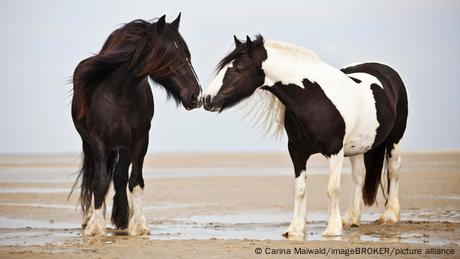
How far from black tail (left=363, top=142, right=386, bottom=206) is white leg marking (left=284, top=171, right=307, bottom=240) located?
1934 millimetres

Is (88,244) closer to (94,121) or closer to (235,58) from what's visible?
(94,121)

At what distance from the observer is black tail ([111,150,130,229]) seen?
10.0 m

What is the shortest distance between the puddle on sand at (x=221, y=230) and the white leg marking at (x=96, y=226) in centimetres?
15

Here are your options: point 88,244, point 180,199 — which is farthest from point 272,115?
point 180,199

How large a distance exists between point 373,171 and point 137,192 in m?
3.78

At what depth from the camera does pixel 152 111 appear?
1001 centimetres

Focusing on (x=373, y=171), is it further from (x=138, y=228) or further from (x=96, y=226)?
(x=96, y=226)

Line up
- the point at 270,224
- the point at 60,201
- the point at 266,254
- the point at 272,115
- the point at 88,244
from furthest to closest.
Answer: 1. the point at 60,201
2. the point at 270,224
3. the point at 272,115
4. the point at 88,244
5. the point at 266,254

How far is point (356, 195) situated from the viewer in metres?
10.6

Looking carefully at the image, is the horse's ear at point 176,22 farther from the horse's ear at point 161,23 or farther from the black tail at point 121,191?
the black tail at point 121,191

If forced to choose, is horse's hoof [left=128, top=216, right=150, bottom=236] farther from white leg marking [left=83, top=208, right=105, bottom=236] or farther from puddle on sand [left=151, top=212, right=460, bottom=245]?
white leg marking [left=83, top=208, right=105, bottom=236]

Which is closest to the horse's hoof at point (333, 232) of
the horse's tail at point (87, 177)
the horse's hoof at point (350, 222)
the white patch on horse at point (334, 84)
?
the white patch on horse at point (334, 84)

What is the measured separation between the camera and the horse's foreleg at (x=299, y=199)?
9227 millimetres

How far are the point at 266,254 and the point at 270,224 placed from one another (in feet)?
10.8
